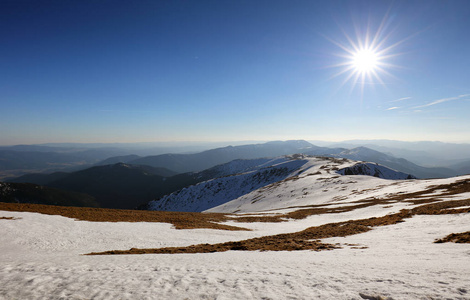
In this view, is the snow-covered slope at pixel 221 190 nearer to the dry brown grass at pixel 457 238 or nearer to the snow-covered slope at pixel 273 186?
the snow-covered slope at pixel 273 186

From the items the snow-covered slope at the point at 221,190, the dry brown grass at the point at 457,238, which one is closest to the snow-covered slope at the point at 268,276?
the dry brown grass at the point at 457,238

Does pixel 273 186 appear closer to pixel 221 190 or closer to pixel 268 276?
pixel 221 190

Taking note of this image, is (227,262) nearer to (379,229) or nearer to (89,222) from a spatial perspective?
(379,229)

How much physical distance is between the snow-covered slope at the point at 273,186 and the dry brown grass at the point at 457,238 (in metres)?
51.4

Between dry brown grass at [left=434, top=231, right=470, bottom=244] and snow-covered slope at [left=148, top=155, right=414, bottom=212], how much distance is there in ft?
169

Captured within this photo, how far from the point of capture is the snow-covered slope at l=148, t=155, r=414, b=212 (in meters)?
71.6

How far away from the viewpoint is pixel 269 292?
6.11 metres

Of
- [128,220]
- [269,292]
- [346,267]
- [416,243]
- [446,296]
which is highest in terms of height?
[446,296]

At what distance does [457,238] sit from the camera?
37.8 ft

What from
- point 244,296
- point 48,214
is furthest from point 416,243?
point 48,214

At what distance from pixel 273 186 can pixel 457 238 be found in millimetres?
84058

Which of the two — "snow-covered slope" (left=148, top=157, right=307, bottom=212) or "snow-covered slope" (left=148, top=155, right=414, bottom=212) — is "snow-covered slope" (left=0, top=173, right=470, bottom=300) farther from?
"snow-covered slope" (left=148, top=157, right=307, bottom=212)

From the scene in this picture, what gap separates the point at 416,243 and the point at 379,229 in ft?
19.1

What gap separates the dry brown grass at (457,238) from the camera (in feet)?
36.0
